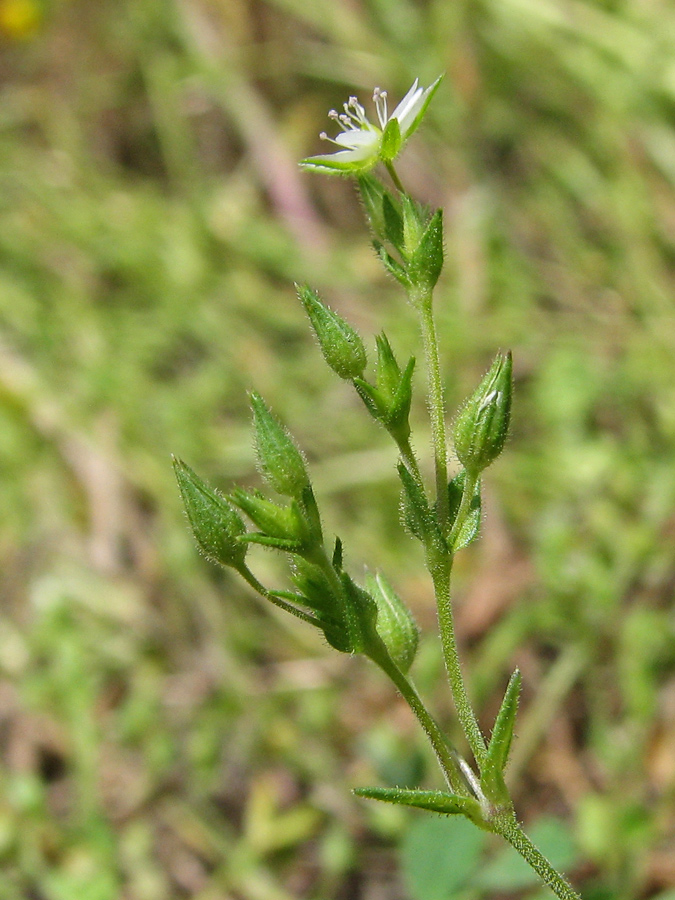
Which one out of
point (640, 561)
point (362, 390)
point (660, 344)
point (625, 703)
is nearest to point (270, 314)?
point (660, 344)

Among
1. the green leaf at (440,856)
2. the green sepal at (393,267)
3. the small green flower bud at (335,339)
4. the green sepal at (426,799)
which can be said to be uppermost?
the green sepal at (393,267)

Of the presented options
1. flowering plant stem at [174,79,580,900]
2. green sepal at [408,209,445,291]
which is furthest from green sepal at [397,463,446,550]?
green sepal at [408,209,445,291]

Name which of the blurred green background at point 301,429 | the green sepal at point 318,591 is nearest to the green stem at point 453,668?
the green sepal at point 318,591

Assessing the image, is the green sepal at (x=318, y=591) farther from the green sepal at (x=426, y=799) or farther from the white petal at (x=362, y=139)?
the white petal at (x=362, y=139)

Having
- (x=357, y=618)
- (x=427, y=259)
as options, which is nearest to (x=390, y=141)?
(x=427, y=259)

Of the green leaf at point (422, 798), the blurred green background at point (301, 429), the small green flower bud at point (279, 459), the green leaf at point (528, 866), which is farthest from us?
the blurred green background at point (301, 429)

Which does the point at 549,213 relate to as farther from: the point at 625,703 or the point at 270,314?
the point at 625,703

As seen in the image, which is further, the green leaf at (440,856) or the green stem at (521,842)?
the green leaf at (440,856)

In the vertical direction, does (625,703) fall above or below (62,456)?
below
